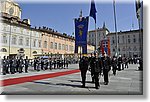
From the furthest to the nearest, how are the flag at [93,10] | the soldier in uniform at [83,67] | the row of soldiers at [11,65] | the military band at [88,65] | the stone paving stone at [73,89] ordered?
the flag at [93,10], the row of soldiers at [11,65], the soldier in uniform at [83,67], the military band at [88,65], the stone paving stone at [73,89]

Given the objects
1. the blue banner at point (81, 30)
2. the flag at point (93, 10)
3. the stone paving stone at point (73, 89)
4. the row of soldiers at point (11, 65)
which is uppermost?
the flag at point (93, 10)

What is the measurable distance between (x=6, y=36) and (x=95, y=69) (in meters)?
31.7

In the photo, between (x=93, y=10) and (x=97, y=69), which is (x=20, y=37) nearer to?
(x=93, y=10)

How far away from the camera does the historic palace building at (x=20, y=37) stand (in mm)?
36853

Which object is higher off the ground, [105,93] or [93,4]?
[93,4]

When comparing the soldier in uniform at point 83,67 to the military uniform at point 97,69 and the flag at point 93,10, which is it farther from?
the flag at point 93,10

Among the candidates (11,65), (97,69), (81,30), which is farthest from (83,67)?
(11,65)

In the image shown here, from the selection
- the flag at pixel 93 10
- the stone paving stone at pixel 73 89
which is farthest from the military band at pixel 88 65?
the flag at pixel 93 10

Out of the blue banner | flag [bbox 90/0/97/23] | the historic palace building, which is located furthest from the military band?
the historic palace building

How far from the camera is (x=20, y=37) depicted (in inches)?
1634

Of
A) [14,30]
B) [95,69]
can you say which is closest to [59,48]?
[14,30]

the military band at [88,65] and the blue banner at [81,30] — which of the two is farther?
the blue banner at [81,30]

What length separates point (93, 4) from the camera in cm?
1477

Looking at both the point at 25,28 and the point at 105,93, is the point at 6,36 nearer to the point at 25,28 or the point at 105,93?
the point at 25,28
